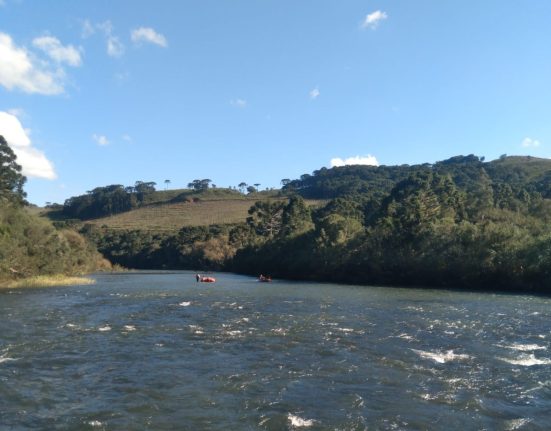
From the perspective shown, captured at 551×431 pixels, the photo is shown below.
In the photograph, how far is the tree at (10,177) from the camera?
3361 inches

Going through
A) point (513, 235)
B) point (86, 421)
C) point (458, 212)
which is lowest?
point (86, 421)

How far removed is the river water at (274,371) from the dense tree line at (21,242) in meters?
31.1

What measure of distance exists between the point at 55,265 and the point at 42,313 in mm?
40327

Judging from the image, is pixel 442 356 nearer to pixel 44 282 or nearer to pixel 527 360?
pixel 527 360

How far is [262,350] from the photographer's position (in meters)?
21.9

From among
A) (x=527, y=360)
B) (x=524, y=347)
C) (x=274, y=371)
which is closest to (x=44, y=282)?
(x=274, y=371)

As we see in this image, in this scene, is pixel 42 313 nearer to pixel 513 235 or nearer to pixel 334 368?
pixel 334 368

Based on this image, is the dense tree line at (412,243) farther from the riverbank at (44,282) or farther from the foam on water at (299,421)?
the foam on water at (299,421)

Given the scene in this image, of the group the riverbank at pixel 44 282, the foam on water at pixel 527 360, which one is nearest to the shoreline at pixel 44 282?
the riverbank at pixel 44 282

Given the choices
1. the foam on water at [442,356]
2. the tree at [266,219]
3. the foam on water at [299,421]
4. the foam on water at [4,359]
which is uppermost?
the tree at [266,219]

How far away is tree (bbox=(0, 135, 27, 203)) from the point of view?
85375 mm

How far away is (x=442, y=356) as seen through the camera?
20641mm

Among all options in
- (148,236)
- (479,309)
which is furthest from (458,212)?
(148,236)

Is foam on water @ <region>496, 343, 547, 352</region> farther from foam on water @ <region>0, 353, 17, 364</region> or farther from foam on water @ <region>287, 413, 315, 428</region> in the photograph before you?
foam on water @ <region>0, 353, 17, 364</region>
